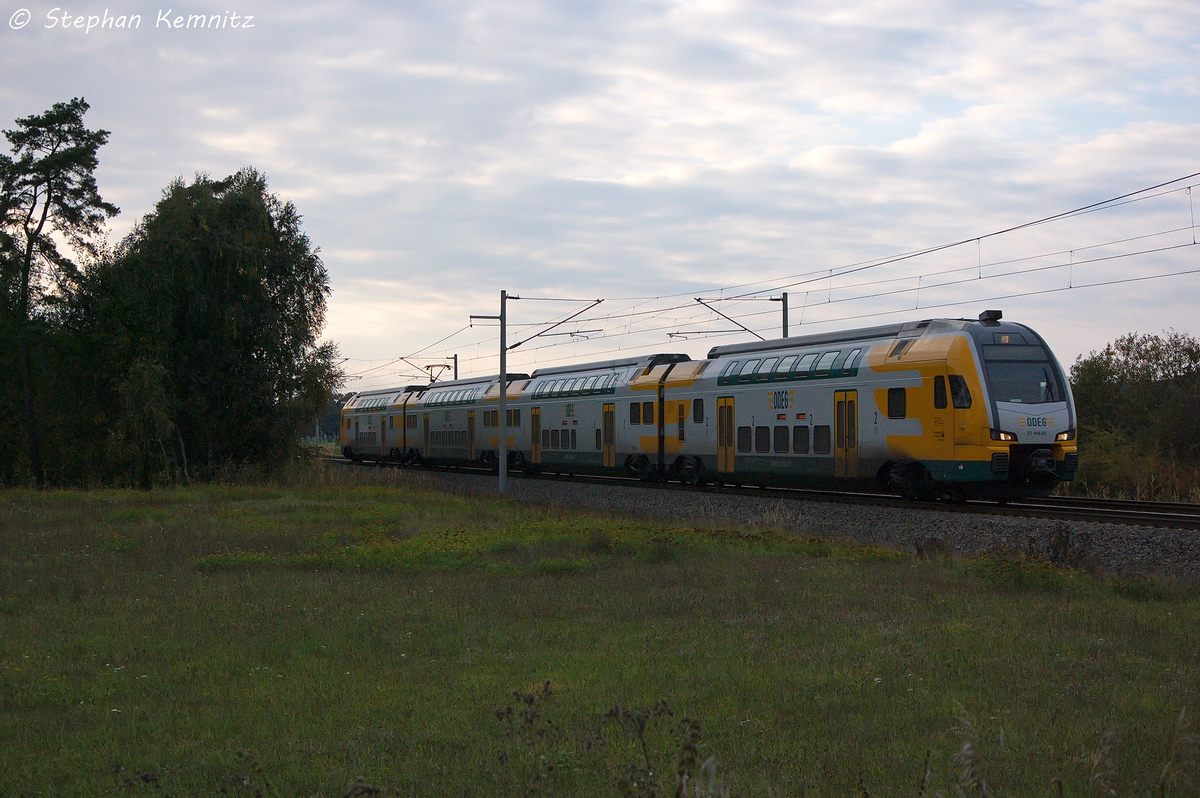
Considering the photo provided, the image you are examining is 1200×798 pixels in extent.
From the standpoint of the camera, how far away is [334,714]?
750cm

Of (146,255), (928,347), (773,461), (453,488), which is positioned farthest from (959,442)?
(146,255)

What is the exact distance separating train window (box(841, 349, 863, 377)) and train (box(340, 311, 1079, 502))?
1.6 inches

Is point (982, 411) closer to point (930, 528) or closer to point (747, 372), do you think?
point (930, 528)

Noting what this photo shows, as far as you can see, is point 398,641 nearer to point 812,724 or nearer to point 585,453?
point 812,724

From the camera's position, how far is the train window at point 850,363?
25.0m

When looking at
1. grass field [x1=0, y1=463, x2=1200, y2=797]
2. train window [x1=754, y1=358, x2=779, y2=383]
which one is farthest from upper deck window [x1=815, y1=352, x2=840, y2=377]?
grass field [x1=0, y1=463, x2=1200, y2=797]

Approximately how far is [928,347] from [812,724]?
1717 centimetres

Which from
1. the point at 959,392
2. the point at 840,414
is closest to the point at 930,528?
the point at 959,392

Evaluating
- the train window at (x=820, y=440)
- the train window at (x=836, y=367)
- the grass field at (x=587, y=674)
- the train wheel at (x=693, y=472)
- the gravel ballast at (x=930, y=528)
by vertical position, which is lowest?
the grass field at (x=587, y=674)

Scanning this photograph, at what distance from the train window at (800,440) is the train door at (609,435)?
10.7 meters

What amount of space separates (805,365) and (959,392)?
5.54 meters

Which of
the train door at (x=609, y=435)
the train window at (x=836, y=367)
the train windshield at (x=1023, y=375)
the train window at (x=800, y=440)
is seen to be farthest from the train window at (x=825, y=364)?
the train door at (x=609, y=435)

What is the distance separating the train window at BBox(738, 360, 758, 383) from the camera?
Result: 2889cm

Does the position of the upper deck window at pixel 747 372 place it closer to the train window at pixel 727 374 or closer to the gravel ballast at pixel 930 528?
the train window at pixel 727 374
